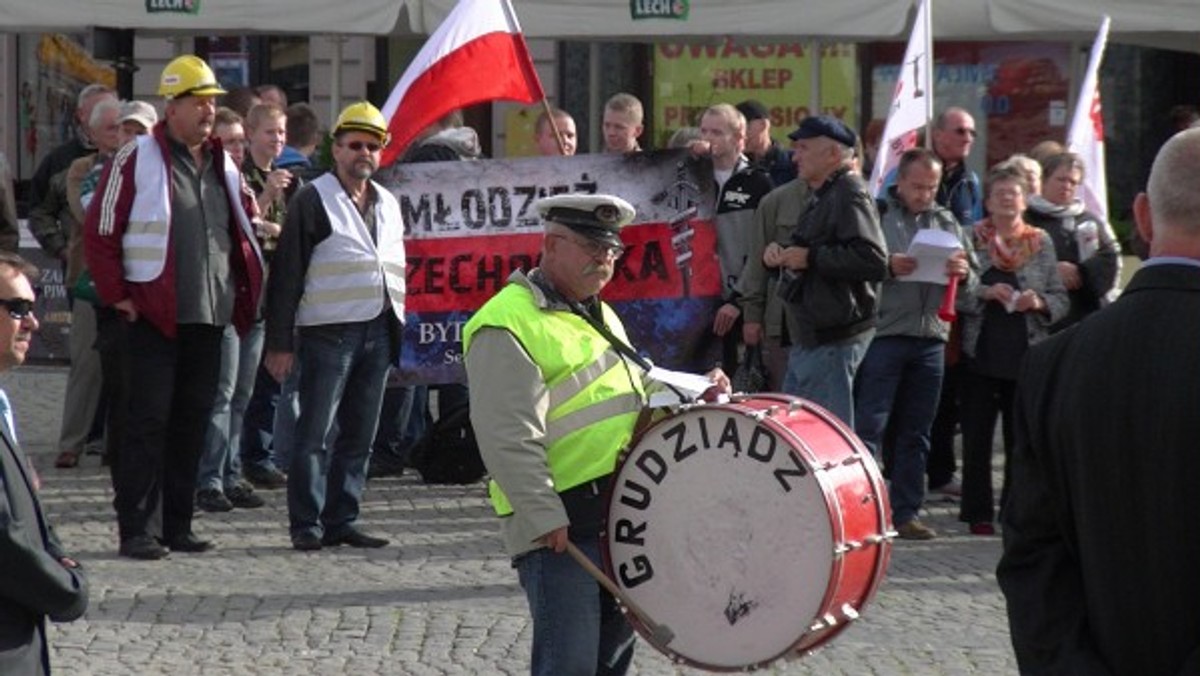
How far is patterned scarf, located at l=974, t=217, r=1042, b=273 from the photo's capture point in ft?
36.9

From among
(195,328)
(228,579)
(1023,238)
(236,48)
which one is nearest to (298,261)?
(195,328)

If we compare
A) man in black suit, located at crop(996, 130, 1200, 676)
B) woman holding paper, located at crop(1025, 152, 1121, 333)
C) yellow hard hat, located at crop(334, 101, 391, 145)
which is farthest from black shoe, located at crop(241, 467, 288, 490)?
man in black suit, located at crop(996, 130, 1200, 676)

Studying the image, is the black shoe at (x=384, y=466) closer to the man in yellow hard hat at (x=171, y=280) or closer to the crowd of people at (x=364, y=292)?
the crowd of people at (x=364, y=292)

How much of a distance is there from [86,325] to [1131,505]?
968cm

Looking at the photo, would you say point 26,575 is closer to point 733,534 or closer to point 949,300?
point 733,534

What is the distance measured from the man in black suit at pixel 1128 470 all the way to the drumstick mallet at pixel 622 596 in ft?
6.75

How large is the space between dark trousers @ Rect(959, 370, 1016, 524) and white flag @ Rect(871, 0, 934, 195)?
3.99 ft

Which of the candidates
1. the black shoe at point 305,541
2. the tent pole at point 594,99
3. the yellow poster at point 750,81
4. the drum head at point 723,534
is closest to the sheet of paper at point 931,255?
the black shoe at point 305,541

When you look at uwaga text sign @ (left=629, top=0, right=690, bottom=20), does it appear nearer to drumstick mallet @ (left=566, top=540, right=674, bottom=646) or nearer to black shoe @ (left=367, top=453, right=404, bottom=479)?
black shoe @ (left=367, top=453, right=404, bottom=479)

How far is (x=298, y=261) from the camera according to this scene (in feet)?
34.0

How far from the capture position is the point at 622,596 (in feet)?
20.2

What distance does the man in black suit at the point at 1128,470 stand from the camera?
398 cm

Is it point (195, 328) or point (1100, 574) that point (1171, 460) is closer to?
point (1100, 574)

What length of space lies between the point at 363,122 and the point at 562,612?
15.1 ft
